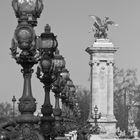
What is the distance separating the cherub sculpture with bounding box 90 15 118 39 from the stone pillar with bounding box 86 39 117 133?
3729mm

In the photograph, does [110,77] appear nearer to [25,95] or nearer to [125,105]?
[125,105]

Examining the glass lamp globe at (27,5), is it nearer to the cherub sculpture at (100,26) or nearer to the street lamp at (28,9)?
the street lamp at (28,9)

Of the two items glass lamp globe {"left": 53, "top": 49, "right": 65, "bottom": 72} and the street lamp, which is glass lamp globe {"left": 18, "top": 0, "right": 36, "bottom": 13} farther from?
glass lamp globe {"left": 53, "top": 49, "right": 65, "bottom": 72}

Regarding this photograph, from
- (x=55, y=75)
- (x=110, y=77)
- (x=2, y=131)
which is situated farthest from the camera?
(x=110, y=77)

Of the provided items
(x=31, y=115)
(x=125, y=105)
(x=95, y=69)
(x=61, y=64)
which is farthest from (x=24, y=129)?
(x=125, y=105)

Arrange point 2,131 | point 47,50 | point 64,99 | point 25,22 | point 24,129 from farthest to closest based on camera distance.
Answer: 1. point 64,99
2. point 47,50
3. point 25,22
4. point 24,129
5. point 2,131

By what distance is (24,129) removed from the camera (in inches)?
567

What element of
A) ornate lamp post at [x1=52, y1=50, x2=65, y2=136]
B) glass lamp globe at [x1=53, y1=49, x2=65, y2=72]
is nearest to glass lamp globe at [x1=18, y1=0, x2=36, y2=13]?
ornate lamp post at [x1=52, y1=50, x2=65, y2=136]

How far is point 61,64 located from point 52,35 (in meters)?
2.81

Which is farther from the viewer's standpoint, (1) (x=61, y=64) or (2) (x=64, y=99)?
(2) (x=64, y=99)

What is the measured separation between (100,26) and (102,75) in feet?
27.4

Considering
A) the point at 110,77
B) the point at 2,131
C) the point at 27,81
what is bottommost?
the point at 2,131

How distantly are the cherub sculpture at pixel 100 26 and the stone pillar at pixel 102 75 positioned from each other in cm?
373

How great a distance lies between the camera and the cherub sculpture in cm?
8386
